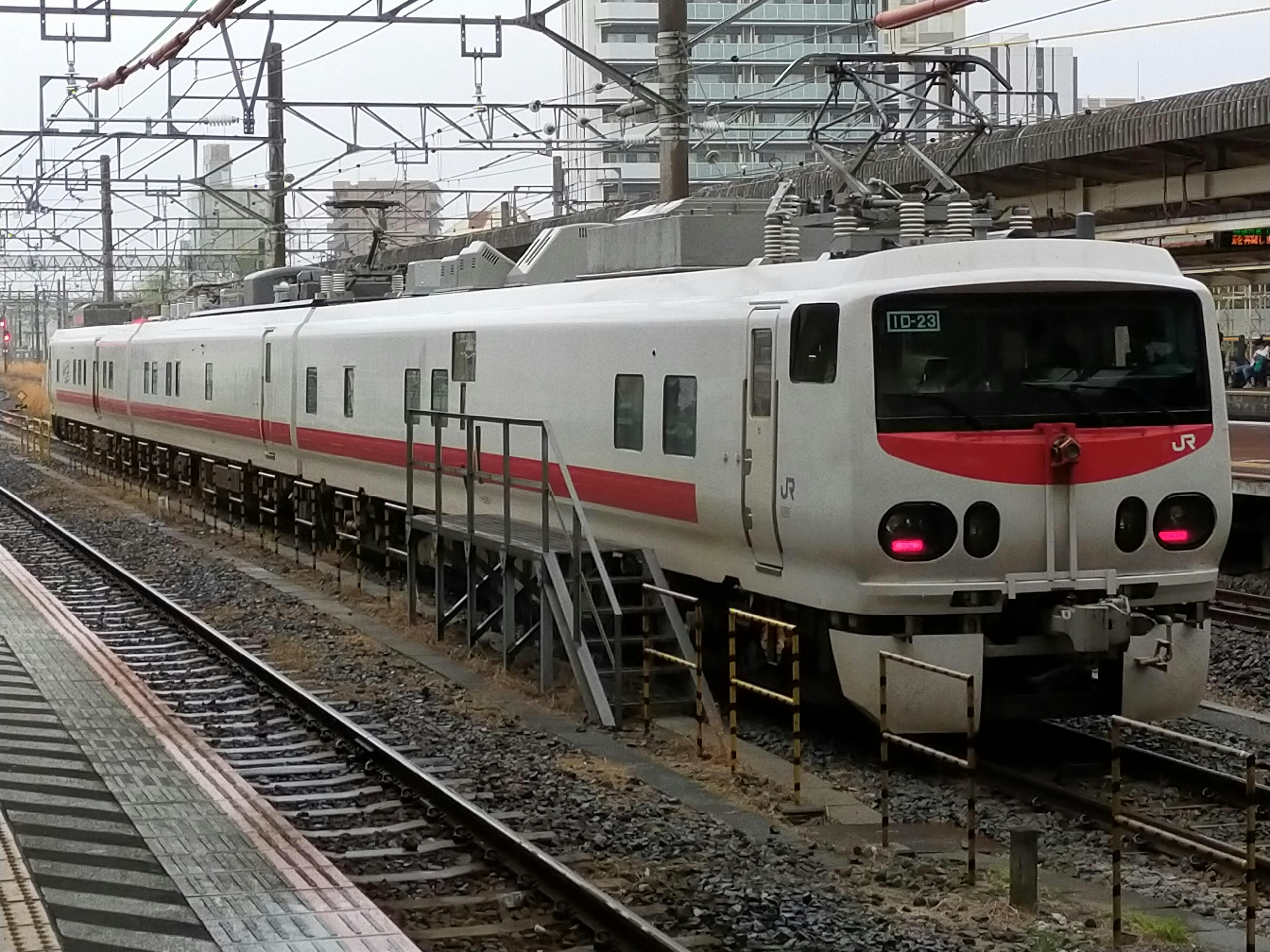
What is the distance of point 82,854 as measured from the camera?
8.66m

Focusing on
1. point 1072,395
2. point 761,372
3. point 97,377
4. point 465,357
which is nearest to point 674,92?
point 465,357

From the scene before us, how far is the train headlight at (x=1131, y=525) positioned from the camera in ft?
34.4

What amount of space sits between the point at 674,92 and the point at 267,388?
29.6 ft

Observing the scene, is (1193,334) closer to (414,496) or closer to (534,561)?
(534,561)

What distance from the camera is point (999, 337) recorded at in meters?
10.5

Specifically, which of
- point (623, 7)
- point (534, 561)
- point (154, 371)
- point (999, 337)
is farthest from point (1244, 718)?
point (623, 7)

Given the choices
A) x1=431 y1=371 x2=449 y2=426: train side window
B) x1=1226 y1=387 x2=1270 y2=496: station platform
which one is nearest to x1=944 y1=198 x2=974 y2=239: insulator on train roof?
x1=1226 y1=387 x2=1270 y2=496: station platform

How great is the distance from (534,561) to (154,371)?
2066 cm

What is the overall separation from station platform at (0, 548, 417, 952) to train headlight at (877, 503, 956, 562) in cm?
361

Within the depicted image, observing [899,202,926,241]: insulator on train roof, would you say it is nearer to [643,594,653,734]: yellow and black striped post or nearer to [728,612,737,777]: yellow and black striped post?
[728,612,737,777]: yellow and black striped post

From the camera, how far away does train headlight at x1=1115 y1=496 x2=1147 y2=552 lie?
10.5m

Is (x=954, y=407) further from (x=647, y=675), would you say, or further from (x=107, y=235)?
(x=107, y=235)

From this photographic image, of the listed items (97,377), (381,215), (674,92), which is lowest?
(97,377)

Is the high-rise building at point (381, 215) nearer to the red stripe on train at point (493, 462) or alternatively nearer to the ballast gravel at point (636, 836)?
the red stripe on train at point (493, 462)
